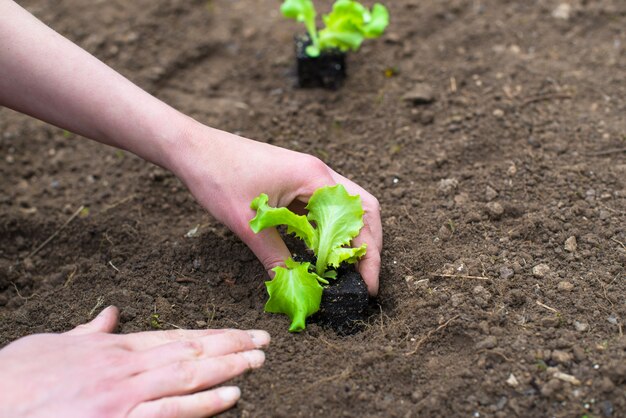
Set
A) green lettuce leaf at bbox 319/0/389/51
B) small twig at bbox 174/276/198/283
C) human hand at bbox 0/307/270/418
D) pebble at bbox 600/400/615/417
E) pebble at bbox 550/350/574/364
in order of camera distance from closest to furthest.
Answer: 1. human hand at bbox 0/307/270/418
2. pebble at bbox 600/400/615/417
3. pebble at bbox 550/350/574/364
4. small twig at bbox 174/276/198/283
5. green lettuce leaf at bbox 319/0/389/51

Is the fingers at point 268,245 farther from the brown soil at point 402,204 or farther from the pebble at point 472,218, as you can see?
the pebble at point 472,218

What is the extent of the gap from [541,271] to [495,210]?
1.08ft

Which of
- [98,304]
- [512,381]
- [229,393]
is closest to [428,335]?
[512,381]

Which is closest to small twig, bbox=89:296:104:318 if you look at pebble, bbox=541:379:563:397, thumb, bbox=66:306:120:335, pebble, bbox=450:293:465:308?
thumb, bbox=66:306:120:335

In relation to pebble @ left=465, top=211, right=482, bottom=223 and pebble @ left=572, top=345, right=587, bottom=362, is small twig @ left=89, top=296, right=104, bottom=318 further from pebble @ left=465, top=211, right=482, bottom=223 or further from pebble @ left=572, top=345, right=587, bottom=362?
pebble @ left=572, top=345, right=587, bottom=362

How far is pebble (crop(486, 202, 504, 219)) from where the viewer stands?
2.61m

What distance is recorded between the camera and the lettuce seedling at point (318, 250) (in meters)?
2.21

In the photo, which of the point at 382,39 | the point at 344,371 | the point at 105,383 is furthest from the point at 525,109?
the point at 105,383

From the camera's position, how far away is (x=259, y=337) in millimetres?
2186

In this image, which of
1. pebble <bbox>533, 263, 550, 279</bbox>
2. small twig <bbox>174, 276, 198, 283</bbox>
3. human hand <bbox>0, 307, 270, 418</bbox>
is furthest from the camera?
small twig <bbox>174, 276, 198, 283</bbox>

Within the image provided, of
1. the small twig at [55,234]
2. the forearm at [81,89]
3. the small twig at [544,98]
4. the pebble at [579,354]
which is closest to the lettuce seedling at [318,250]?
the forearm at [81,89]

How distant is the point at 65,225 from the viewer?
2.96 meters

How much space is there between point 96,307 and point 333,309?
→ 801 millimetres

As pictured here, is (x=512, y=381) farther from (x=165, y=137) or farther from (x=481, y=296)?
(x=165, y=137)
